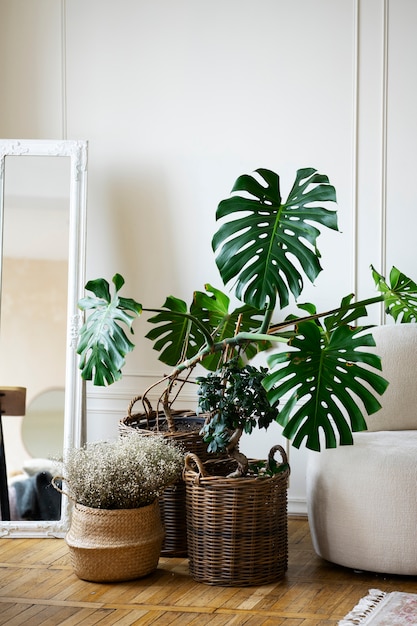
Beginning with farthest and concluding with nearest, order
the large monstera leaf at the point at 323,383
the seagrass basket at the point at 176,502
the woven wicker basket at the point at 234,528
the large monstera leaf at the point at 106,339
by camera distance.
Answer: the seagrass basket at the point at 176,502, the large monstera leaf at the point at 106,339, the woven wicker basket at the point at 234,528, the large monstera leaf at the point at 323,383

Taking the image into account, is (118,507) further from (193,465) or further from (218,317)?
(218,317)

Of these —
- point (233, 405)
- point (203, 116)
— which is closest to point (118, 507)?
point (233, 405)

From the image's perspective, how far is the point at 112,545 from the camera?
121 inches

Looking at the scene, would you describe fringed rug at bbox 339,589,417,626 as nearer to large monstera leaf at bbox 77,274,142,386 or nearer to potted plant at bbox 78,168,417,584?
potted plant at bbox 78,168,417,584

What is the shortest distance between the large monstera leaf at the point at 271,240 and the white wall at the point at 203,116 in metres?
0.95

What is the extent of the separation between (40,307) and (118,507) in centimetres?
113

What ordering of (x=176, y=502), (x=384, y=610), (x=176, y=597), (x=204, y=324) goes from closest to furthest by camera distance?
(x=384, y=610)
(x=176, y=597)
(x=176, y=502)
(x=204, y=324)

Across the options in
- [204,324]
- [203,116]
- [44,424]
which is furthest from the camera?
[203,116]

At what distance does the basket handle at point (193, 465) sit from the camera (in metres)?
3.09

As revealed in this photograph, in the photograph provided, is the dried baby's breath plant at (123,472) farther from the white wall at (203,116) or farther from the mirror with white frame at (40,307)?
the white wall at (203,116)

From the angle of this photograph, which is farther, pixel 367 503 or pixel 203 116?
pixel 203 116

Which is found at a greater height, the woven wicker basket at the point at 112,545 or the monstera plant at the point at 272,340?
the monstera plant at the point at 272,340

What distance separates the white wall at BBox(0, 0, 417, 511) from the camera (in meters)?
4.01

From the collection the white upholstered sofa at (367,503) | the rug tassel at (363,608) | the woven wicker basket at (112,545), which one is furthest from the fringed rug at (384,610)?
the woven wicker basket at (112,545)
